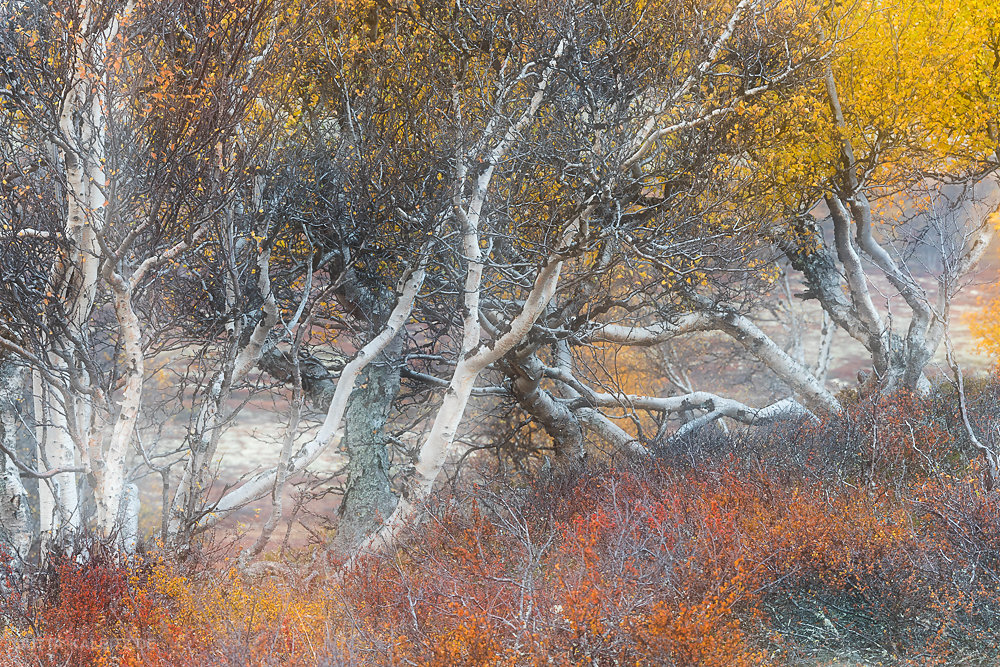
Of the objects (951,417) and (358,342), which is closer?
(951,417)

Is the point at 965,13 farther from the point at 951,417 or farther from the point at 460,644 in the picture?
the point at 460,644

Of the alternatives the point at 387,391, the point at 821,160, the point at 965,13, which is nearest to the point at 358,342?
the point at 387,391

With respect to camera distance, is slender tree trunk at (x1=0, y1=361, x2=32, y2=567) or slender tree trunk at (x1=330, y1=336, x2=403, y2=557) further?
slender tree trunk at (x1=330, y1=336, x2=403, y2=557)

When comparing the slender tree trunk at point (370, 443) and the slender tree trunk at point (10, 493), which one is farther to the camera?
the slender tree trunk at point (370, 443)

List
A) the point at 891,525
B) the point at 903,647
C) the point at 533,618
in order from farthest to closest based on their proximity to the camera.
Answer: the point at 891,525 < the point at 903,647 < the point at 533,618

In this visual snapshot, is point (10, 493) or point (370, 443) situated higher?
point (370, 443)

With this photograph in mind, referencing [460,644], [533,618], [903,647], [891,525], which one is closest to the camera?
[460,644]

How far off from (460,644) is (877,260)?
34.1 ft

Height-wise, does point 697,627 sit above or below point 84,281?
below

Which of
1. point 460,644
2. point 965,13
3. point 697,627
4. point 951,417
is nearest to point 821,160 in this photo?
point 965,13

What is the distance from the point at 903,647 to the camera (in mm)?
5125

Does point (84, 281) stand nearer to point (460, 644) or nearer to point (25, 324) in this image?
point (25, 324)

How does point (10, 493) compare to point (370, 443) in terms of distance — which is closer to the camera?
point (10, 493)

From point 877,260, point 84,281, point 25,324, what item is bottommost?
point 25,324
